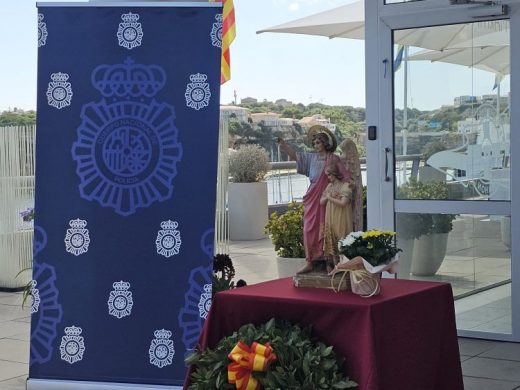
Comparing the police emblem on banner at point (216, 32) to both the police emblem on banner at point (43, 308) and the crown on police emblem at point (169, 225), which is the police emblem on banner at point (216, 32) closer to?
the crown on police emblem at point (169, 225)

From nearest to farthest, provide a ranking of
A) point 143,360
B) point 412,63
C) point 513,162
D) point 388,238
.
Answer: point 388,238, point 143,360, point 513,162, point 412,63

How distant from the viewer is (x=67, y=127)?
4551mm

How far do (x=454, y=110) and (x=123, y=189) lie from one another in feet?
7.94

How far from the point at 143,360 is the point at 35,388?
1.93 ft

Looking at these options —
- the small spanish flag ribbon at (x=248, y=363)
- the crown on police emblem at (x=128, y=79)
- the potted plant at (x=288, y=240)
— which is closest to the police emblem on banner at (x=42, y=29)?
the crown on police emblem at (x=128, y=79)

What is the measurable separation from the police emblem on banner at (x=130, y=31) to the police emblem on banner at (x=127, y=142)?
0.31ft

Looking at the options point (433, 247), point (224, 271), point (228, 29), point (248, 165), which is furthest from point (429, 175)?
point (248, 165)

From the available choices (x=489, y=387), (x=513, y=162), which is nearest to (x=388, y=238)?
(x=489, y=387)

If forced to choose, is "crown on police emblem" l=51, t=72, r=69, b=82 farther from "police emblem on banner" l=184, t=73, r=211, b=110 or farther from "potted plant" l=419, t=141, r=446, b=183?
"potted plant" l=419, t=141, r=446, b=183

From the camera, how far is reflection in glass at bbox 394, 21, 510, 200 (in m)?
5.65

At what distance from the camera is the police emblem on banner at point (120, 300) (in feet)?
14.8

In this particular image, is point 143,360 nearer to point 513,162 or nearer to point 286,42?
point 513,162

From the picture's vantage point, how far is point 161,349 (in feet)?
14.7

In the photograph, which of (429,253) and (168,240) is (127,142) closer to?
(168,240)
